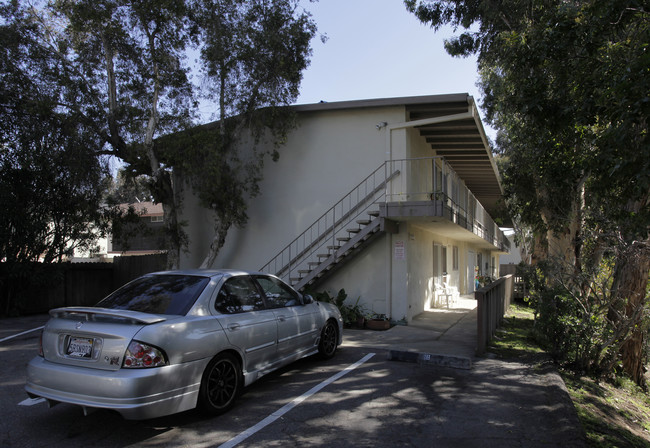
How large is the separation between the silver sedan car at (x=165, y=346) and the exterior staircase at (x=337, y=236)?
511cm

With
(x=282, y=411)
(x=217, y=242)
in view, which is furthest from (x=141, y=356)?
(x=217, y=242)

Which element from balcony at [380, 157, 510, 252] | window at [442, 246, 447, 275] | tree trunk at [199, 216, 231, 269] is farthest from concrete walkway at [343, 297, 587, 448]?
window at [442, 246, 447, 275]

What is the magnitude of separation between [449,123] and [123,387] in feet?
34.9

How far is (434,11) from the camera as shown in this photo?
16.2 m

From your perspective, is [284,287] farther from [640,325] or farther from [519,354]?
[640,325]

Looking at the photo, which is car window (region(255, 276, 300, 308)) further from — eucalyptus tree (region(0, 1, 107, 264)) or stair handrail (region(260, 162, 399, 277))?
eucalyptus tree (region(0, 1, 107, 264))

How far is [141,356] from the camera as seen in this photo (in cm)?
390

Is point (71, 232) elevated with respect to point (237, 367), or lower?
elevated

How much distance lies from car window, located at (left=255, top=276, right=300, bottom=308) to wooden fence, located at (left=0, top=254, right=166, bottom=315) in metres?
9.19

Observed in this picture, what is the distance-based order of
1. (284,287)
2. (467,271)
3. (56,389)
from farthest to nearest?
(467,271) < (284,287) < (56,389)

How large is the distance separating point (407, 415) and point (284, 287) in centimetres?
239

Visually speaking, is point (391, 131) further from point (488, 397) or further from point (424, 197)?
point (488, 397)

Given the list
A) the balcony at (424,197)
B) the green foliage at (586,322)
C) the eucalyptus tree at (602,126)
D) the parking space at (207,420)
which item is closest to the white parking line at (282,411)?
the parking space at (207,420)

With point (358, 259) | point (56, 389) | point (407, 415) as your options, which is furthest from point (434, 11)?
point (56, 389)
